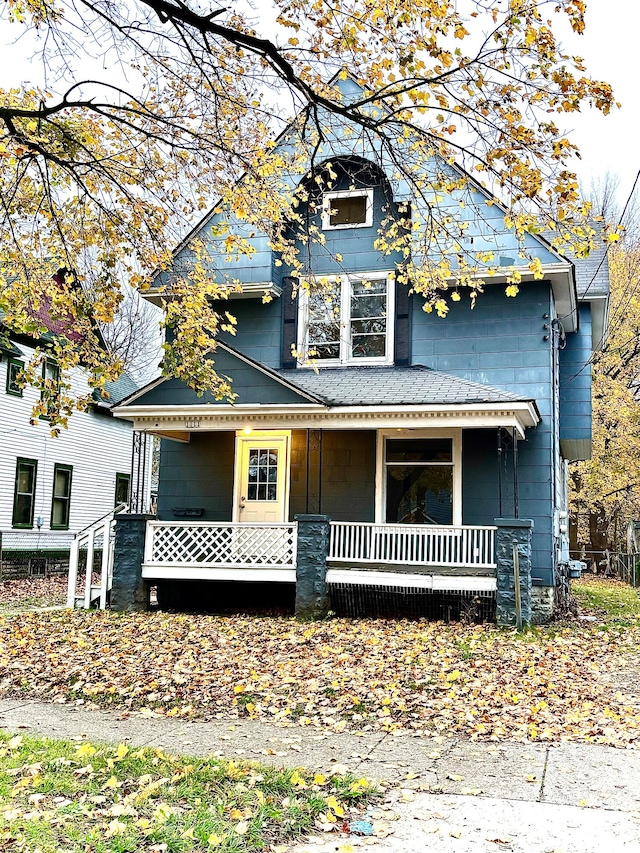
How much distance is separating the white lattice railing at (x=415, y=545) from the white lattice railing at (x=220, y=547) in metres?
0.82

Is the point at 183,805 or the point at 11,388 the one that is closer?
the point at 183,805

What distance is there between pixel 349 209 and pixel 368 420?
488 centimetres

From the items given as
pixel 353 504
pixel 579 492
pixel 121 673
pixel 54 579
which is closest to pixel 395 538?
pixel 353 504

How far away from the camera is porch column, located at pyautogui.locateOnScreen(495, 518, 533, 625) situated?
461 inches

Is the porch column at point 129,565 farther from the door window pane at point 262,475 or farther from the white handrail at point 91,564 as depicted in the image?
the door window pane at point 262,475

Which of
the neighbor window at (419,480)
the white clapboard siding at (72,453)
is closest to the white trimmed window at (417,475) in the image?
the neighbor window at (419,480)

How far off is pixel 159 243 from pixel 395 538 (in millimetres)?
6252

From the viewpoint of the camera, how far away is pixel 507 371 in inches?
541

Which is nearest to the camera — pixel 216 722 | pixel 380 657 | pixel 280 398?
pixel 216 722

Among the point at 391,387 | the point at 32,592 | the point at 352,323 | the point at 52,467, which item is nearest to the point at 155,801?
the point at 391,387

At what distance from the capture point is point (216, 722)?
269 inches

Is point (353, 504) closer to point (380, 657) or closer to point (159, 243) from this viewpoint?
point (380, 657)

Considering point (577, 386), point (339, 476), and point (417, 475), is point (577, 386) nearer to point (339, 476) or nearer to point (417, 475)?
point (417, 475)

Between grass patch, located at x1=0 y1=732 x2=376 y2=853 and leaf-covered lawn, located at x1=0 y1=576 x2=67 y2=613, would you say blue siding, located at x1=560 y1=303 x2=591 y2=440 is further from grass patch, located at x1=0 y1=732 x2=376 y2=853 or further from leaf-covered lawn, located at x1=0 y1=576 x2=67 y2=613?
grass patch, located at x1=0 y1=732 x2=376 y2=853
